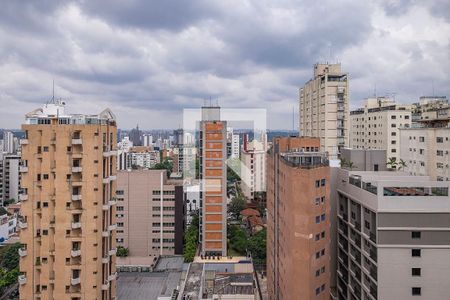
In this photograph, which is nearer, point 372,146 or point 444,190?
point 444,190

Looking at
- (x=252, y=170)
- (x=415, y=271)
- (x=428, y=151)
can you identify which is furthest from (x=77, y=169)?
(x=252, y=170)

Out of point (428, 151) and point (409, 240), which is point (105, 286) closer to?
point (409, 240)

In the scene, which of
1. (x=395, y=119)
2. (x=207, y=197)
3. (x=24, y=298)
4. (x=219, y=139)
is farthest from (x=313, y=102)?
(x=24, y=298)

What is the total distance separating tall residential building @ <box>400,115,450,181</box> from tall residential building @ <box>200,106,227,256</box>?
6311 mm

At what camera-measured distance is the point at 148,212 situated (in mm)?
15641

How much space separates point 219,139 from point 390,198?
916 centimetres

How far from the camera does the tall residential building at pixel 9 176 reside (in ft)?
84.5

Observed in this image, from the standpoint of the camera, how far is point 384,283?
20.8 ft

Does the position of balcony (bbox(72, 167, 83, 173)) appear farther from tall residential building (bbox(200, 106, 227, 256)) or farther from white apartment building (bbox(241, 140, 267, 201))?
white apartment building (bbox(241, 140, 267, 201))

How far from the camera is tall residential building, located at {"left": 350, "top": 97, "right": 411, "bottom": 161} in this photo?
1742 cm

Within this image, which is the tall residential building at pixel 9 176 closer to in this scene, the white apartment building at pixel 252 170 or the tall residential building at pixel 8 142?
the tall residential building at pixel 8 142

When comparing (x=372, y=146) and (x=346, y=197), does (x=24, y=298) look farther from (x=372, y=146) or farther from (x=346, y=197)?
(x=372, y=146)

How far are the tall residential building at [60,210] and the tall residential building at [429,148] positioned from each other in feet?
27.6

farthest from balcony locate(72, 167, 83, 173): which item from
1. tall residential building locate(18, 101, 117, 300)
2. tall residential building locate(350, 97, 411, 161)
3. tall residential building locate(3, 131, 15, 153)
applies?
tall residential building locate(3, 131, 15, 153)
